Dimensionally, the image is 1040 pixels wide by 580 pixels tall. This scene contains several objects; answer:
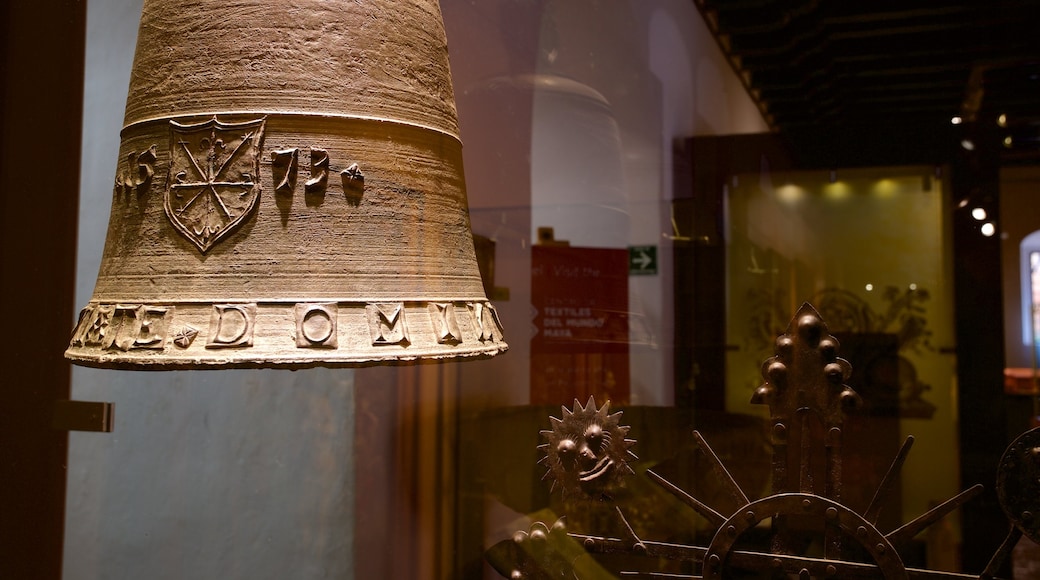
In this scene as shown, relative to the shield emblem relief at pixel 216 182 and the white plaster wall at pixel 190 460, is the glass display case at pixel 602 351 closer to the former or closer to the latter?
the white plaster wall at pixel 190 460

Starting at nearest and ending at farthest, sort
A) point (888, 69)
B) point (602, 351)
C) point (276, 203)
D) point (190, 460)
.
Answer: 1. point (276, 203)
2. point (888, 69)
3. point (602, 351)
4. point (190, 460)

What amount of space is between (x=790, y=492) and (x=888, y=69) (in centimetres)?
96

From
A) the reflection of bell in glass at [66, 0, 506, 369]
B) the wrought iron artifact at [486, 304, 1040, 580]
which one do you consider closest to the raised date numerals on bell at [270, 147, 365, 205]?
the reflection of bell in glass at [66, 0, 506, 369]

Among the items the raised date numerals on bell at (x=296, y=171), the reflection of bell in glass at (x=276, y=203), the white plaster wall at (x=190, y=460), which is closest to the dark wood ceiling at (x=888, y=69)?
the reflection of bell in glass at (x=276, y=203)

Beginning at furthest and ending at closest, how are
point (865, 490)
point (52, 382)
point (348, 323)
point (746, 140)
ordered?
point (52, 382) < point (746, 140) < point (865, 490) < point (348, 323)

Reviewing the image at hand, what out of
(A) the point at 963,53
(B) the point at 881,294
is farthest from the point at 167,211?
(A) the point at 963,53

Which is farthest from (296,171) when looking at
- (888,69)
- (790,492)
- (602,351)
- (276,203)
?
(888,69)

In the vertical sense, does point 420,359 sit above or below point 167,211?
below

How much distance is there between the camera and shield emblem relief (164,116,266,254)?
3.86 feet

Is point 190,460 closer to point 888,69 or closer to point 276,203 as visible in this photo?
point 276,203

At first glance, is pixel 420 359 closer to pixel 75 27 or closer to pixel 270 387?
pixel 270 387

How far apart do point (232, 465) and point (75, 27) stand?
3.52 ft

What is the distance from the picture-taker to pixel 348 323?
3.78ft

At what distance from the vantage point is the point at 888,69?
70.4 inches
